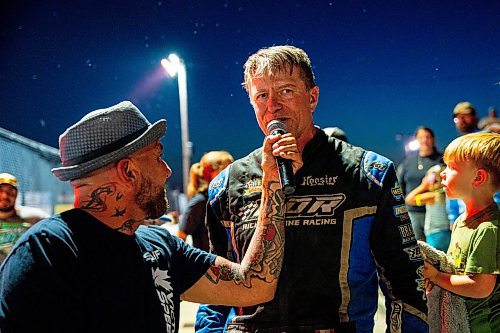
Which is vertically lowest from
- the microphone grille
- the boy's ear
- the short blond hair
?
the boy's ear

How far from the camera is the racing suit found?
175 cm

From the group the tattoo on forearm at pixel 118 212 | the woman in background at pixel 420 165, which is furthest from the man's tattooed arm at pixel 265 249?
the woman in background at pixel 420 165

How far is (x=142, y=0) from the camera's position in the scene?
6.71 meters

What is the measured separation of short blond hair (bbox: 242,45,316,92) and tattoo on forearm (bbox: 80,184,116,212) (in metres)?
0.79

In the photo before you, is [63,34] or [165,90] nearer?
[63,34]

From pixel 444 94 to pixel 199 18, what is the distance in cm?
538

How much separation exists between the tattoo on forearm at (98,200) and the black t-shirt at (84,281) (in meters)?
0.03

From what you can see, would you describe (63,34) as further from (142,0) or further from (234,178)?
(234,178)

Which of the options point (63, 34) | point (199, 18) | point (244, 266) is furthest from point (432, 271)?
point (63, 34)

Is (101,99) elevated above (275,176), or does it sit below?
above

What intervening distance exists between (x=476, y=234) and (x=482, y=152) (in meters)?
0.37

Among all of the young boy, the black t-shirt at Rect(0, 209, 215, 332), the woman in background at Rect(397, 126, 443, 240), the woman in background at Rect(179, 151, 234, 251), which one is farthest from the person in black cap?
the black t-shirt at Rect(0, 209, 215, 332)

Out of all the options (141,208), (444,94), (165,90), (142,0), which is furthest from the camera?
(165,90)

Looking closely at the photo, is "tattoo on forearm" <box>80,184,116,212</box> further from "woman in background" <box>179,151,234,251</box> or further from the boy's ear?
"woman in background" <box>179,151,234,251</box>
